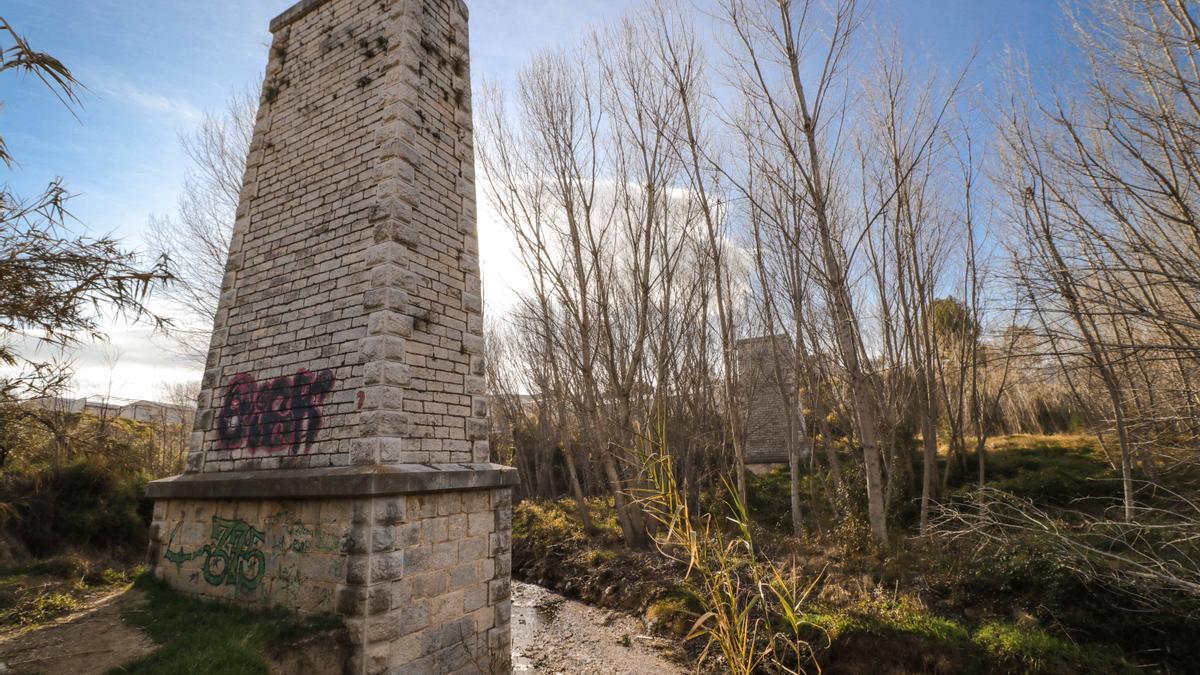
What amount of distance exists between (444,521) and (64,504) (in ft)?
30.2

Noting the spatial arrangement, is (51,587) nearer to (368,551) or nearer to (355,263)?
(368,551)

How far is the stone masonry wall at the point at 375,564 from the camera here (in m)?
4.62

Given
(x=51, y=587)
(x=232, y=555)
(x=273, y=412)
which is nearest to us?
(x=232, y=555)

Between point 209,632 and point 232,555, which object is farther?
point 232,555

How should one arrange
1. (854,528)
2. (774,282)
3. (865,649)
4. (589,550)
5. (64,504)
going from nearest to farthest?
(865,649) < (854,528) < (64,504) < (774,282) < (589,550)

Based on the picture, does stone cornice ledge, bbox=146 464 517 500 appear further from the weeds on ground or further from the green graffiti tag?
the weeds on ground

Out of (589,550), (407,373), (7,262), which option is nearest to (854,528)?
(589,550)

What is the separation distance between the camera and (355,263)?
17.9 feet

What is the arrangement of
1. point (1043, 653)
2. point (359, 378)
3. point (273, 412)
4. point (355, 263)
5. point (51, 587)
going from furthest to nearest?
1. point (51, 587)
2. point (1043, 653)
3. point (273, 412)
4. point (355, 263)
5. point (359, 378)

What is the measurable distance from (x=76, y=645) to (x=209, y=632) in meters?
1.14

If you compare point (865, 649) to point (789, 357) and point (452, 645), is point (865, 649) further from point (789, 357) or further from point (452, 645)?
point (789, 357)

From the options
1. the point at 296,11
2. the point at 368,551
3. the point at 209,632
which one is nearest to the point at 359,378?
the point at 368,551

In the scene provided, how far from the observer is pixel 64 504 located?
32.2 ft

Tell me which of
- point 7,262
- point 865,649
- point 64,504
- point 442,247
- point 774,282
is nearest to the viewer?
point 7,262
